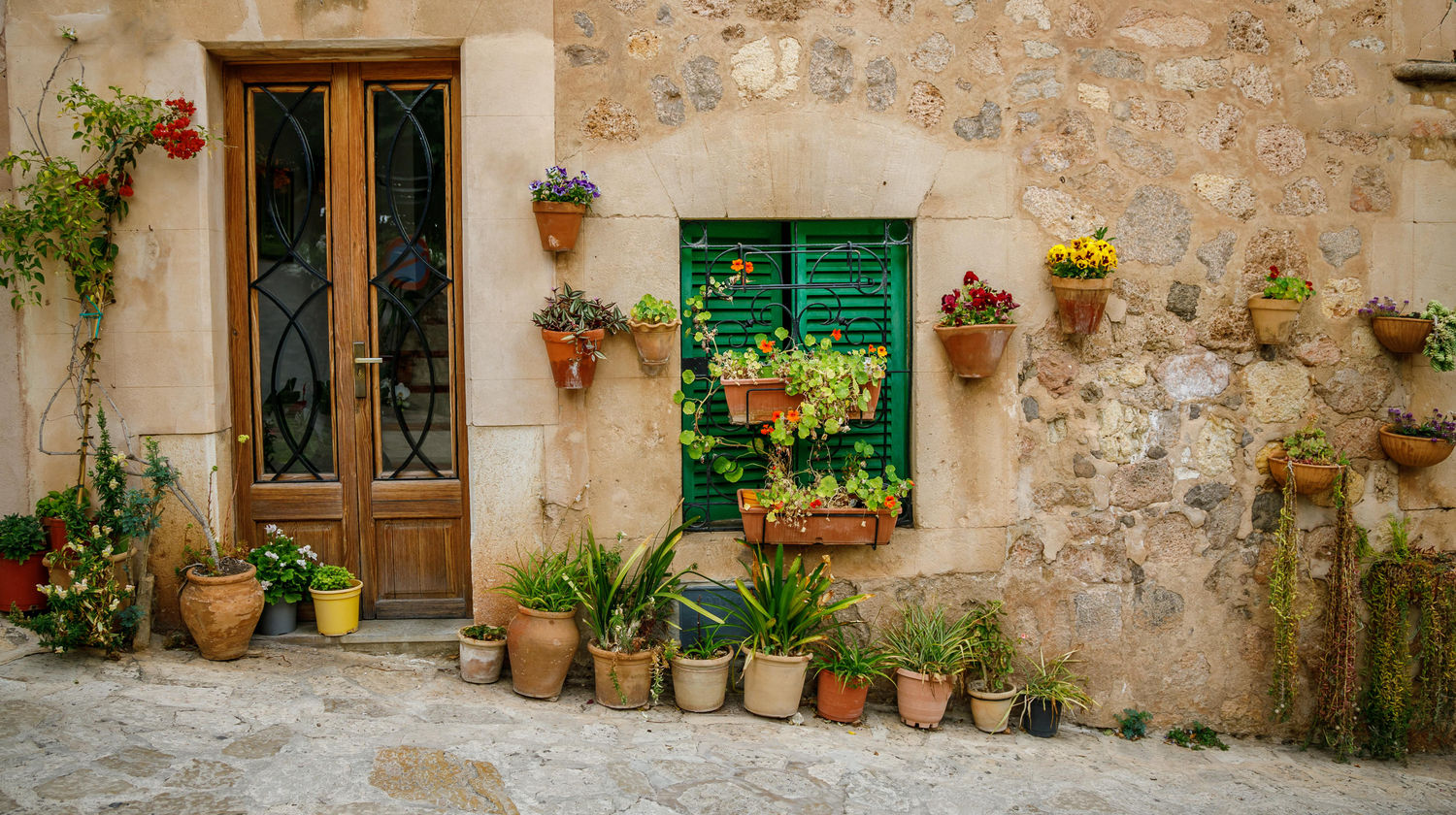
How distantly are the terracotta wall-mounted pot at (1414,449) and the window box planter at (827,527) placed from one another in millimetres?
1894

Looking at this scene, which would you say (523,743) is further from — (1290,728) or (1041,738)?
(1290,728)

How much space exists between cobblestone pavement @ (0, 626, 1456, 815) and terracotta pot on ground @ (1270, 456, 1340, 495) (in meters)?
1.22

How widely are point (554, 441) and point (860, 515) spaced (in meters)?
1.37

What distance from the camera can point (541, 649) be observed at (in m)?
4.05

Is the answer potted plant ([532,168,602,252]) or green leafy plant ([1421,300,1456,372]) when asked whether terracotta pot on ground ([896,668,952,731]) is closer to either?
potted plant ([532,168,602,252])

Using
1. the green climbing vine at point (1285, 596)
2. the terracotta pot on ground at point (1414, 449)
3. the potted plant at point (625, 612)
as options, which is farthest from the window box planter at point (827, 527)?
the terracotta pot on ground at point (1414, 449)

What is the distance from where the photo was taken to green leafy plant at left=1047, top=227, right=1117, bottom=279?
421 centimetres

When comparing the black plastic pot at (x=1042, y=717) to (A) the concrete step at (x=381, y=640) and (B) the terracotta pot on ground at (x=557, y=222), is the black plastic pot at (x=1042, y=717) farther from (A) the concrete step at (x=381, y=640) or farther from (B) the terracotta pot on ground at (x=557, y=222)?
(B) the terracotta pot on ground at (x=557, y=222)

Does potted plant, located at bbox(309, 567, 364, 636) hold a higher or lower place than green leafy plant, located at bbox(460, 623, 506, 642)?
higher

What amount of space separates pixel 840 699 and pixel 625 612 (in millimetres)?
977

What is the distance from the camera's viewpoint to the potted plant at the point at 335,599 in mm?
4375

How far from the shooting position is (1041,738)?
4.30 m

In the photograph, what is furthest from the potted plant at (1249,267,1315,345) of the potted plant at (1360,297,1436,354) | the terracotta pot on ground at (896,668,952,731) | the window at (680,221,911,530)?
the terracotta pot on ground at (896,668,952,731)

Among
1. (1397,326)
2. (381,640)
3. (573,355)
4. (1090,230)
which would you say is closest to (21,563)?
(381,640)
